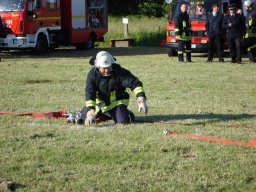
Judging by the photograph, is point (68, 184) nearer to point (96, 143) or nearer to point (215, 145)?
point (96, 143)

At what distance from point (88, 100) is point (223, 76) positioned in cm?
772

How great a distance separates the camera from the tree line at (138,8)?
50231 mm

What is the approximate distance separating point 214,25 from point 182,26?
1.03 meters

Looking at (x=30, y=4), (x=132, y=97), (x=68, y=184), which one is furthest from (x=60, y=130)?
(x=30, y=4)

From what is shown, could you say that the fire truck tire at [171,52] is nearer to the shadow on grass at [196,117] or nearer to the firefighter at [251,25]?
the firefighter at [251,25]

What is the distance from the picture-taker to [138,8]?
5219 cm

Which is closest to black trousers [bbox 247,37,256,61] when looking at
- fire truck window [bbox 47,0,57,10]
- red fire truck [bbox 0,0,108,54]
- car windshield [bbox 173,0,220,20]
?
car windshield [bbox 173,0,220,20]

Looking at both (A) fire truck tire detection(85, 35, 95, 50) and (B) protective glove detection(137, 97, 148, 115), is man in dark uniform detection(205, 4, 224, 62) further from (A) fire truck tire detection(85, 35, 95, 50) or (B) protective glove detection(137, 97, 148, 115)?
(B) protective glove detection(137, 97, 148, 115)

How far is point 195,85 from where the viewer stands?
524 inches

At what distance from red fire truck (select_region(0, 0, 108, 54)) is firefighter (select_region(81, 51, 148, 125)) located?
48.8 feet

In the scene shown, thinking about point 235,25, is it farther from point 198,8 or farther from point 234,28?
point 198,8

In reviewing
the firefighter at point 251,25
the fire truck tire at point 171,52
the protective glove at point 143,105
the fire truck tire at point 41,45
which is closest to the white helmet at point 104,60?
the protective glove at point 143,105

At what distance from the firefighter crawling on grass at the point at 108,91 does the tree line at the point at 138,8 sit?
1638 inches

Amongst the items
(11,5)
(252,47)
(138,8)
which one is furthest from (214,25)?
(138,8)
